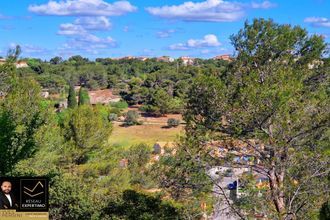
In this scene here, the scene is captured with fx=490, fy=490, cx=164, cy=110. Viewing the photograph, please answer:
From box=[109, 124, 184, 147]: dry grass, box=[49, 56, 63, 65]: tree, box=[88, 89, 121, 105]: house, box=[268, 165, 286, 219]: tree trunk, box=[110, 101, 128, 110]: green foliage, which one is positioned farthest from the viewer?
box=[49, 56, 63, 65]: tree

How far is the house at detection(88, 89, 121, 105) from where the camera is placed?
64.8 m

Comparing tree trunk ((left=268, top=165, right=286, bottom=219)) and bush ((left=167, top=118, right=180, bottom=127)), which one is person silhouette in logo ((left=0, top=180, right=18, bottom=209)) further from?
bush ((left=167, top=118, right=180, bottom=127))

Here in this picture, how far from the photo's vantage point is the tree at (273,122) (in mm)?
8719

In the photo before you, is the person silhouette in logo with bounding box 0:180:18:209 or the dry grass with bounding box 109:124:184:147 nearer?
the person silhouette in logo with bounding box 0:180:18:209

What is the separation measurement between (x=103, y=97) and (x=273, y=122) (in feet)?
197

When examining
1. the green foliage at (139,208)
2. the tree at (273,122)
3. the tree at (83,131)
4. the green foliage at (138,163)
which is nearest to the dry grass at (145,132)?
the green foliage at (138,163)

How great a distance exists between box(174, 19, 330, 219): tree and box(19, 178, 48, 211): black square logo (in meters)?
3.32

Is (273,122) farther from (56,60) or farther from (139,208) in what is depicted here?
(56,60)

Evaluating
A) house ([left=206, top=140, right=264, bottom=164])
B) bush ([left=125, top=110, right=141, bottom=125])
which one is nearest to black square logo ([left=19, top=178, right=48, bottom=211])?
house ([left=206, top=140, right=264, bottom=164])

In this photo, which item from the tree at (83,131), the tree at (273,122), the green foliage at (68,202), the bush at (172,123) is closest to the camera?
the tree at (273,122)

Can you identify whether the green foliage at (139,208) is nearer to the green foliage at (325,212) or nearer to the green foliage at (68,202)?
the green foliage at (68,202)

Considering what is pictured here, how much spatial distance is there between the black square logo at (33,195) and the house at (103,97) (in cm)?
5591

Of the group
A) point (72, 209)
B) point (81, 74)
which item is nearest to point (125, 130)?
point (81, 74)

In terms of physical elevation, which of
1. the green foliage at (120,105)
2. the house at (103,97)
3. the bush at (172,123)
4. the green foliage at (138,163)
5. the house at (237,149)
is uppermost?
the house at (237,149)
